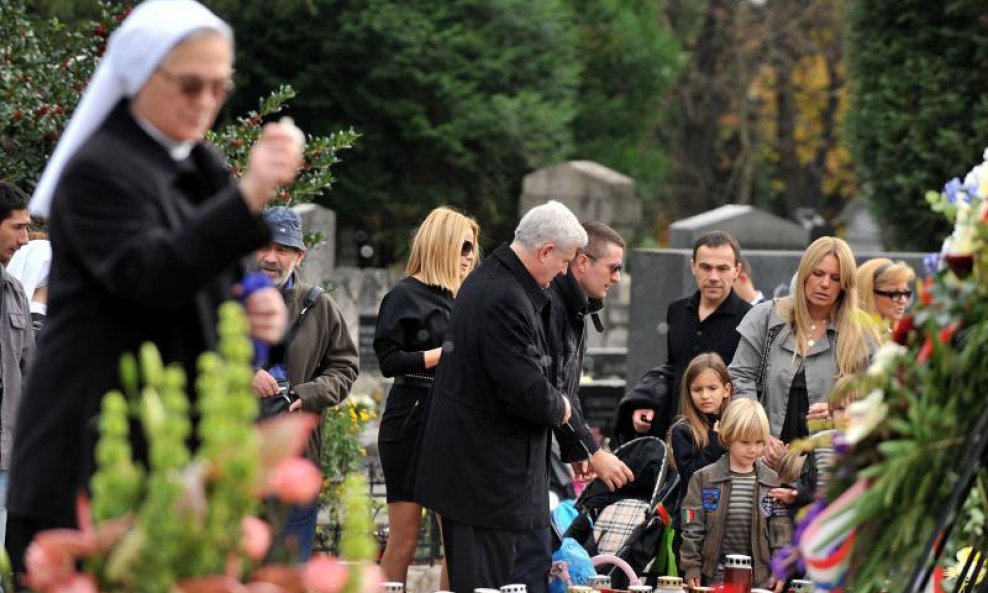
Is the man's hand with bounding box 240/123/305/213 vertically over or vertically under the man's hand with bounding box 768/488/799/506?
over

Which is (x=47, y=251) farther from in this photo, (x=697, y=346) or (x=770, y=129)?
(x=770, y=129)

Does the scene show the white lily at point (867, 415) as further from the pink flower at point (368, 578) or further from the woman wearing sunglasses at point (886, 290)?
the woman wearing sunglasses at point (886, 290)

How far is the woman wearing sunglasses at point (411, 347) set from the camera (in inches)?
304

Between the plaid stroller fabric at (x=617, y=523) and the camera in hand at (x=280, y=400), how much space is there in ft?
5.29

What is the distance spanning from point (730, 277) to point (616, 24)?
20.4m

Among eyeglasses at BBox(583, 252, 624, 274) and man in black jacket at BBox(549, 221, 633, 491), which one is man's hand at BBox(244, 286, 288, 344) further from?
eyeglasses at BBox(583, 252, 624, 274)

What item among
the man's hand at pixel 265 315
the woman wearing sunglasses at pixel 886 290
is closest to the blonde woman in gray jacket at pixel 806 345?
the woman wearing sunglasses at pixel 886 290

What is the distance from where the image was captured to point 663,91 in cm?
2906

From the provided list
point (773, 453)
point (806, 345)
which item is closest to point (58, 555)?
point (773, 453)

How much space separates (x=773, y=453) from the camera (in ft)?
24.7

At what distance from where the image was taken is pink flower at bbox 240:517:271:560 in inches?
116

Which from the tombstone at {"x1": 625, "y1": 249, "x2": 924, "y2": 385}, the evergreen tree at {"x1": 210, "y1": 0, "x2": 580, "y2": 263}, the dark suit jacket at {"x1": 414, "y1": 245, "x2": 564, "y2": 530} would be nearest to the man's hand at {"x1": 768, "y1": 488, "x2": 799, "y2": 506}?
the dark suit jacket at {"x1": 414, "y1": 245, "x2": 564, "y2": 530}

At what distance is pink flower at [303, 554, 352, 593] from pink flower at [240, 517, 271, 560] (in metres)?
0.09

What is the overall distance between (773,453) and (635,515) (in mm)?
795
